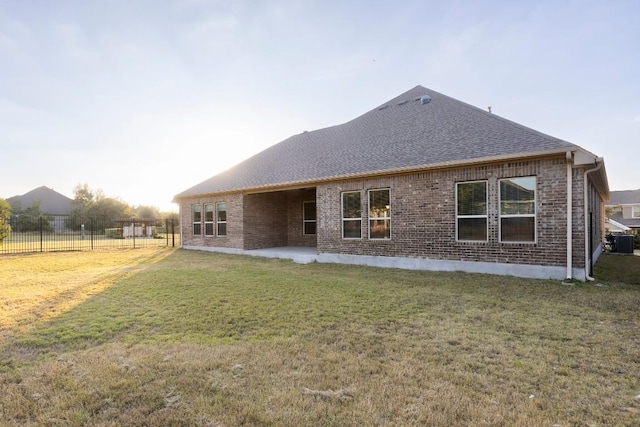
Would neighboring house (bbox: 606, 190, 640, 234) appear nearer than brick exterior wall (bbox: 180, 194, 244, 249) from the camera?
No

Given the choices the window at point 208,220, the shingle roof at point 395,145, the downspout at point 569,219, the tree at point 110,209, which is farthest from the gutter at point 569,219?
the tree at point 110,209

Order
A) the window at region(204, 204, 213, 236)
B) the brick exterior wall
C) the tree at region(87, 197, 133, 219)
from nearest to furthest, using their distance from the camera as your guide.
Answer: the brick exterior wall → the window at region(204, 204, 213, 236) → the tree at region(87, 197, 133, 219)

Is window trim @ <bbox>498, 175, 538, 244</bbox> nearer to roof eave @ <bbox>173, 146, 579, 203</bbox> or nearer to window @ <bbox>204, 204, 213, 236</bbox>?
roof eave @ <bbox>173, 146, 579, 203</bbox>

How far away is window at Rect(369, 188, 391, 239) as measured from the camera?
34.6 feet

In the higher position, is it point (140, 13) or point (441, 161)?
point (140, 13)

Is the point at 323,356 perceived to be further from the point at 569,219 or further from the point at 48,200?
the point at 48,200

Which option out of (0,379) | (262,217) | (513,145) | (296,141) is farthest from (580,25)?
(0,379)

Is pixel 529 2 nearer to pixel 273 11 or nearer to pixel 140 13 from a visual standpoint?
pixel 273 11

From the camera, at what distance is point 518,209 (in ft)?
27.4

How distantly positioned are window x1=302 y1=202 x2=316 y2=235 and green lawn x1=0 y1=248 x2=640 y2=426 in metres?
8.91

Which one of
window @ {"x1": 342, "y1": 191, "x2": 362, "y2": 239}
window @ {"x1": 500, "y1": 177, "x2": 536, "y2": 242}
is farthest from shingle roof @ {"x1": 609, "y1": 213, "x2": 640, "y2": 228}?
window @ {"x1": 342, "y1": 191, "x2": 362, "y2": 239}

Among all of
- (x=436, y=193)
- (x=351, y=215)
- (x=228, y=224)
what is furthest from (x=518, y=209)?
(x=228, y=224)

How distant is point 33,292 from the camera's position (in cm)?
713

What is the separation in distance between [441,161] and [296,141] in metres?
9.86
